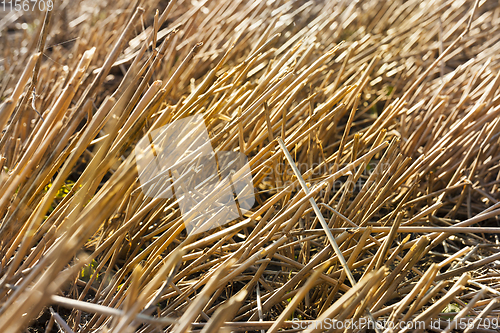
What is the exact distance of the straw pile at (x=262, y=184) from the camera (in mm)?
546

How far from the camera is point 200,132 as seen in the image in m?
0.92

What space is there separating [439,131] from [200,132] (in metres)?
0.84

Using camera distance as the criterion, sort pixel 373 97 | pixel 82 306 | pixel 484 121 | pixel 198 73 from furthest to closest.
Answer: pixel 373 97 < pixel 198 73 < pixel 484 121 < pixel 82 306

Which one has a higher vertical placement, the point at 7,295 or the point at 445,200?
the point at 7,295

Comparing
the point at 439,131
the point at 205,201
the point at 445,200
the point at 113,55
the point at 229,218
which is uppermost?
the point at 113,55

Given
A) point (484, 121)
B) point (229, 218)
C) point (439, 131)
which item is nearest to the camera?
point (229, 218)

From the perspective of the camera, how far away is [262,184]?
3.76 feet

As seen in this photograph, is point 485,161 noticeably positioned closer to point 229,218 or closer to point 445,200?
point 445,200

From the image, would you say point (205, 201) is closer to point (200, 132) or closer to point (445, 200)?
point (200, 132)

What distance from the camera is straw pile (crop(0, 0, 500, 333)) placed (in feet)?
1.79

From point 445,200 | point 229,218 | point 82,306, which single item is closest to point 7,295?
point 82,306

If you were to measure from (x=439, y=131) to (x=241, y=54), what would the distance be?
942mm

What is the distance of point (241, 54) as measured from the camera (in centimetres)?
164

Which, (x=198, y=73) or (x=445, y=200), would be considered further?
(x=198, y=73)
